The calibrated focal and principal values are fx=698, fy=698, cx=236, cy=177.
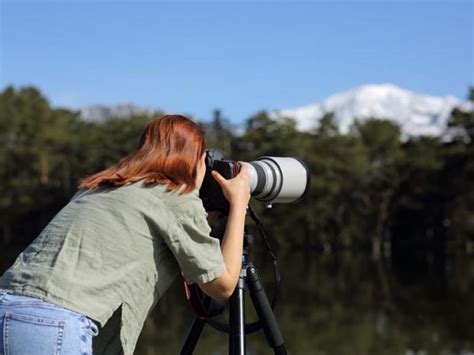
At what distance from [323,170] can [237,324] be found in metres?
21.0

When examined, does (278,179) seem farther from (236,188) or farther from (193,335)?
(193,335)

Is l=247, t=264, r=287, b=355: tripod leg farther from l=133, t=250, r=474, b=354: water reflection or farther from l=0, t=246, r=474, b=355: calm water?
l=133, t=250, r=474, b=354: water reflection

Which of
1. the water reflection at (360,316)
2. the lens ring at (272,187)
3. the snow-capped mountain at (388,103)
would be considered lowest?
the water reflection at (360,316)

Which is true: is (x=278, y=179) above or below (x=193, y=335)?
above

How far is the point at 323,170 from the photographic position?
73.6 ft

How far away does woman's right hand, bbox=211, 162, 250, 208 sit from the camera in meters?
1.38

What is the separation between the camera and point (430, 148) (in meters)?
21.8

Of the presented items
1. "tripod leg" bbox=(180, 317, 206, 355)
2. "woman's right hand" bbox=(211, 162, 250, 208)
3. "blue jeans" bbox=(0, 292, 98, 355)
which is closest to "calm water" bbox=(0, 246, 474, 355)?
"tripod leg" bbox=(180, 317, 206, 355)

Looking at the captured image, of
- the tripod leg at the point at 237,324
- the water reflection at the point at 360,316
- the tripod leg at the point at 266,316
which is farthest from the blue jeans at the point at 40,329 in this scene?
the water reflection at the point at 360,316

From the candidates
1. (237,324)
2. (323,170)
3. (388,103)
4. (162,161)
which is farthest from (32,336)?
(388,103)

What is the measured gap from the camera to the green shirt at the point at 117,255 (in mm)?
1177

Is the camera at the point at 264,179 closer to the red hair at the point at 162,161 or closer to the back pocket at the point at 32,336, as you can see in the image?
the red hair at the point at 162,161

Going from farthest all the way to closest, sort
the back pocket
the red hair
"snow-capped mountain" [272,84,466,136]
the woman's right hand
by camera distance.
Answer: "snow-capped mountain" [272,84,466,136] < the woman's right hand < the red hair < the back pocket

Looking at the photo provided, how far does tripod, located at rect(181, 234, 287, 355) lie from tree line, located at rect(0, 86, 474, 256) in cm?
1884
